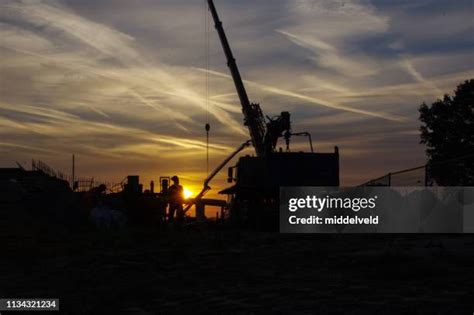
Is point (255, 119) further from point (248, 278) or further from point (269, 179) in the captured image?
point (248, 278)

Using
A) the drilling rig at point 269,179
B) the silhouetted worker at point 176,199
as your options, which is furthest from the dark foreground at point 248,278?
the silhouetted worker at point 176,199

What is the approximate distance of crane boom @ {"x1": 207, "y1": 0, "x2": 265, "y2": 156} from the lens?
5272 centimetres

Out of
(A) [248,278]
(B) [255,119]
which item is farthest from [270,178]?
(A) [248,278]

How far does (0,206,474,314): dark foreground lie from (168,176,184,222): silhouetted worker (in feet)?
73.0

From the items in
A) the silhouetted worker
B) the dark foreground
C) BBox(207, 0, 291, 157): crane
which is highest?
BBox(207, 0, 291, 157): crane

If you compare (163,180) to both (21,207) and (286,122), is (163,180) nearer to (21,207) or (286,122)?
(286,122)

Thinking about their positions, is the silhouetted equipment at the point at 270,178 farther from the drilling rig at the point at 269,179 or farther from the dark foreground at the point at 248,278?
the dark foreground at the point at 248,278

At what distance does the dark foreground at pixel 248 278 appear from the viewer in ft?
36.8

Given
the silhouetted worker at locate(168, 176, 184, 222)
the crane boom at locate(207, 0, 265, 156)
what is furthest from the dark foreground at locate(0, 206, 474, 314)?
the crane boom at locate(207, 0, 265, 156)

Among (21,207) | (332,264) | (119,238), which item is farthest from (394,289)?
(21,207)

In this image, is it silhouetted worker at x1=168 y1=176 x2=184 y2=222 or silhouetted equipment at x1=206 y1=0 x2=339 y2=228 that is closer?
silhouetted equipment at x1=206 y1=0 x2=339 y2=228

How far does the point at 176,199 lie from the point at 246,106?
42.2 feet

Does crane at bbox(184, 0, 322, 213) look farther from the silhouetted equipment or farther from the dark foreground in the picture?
the dark foreground

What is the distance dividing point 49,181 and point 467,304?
36715 millimetres
